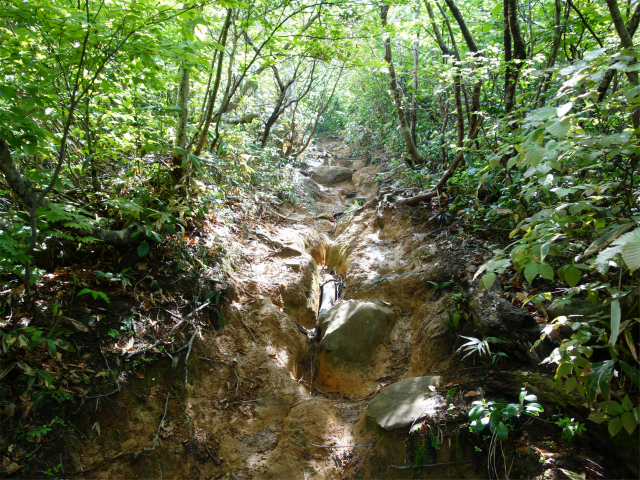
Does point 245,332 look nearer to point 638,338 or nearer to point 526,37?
point 638,338

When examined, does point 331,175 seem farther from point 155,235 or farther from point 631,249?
point 631,249

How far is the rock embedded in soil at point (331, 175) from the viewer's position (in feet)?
42.4

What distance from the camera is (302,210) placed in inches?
374

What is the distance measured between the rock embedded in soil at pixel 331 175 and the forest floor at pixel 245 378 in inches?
278

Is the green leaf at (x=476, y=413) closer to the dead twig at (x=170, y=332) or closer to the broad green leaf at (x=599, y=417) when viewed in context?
the broad green leaf at (x=599, y=417)

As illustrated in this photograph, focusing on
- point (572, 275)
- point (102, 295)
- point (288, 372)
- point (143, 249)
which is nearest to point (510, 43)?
point (572, 275)

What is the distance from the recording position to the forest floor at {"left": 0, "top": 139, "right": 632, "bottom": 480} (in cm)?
272

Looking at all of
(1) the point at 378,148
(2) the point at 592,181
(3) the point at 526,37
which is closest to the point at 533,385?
(2) the point at 592,181

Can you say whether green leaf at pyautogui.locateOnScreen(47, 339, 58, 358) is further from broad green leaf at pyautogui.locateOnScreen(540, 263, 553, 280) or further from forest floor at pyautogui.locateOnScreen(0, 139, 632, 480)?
broad green leaf at pyautogui.locateOnScreen(540, 263, 553, 280)

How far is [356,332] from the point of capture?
16.7ft

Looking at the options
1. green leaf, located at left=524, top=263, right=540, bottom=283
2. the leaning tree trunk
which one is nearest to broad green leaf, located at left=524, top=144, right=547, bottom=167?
green leaf, located at left=524, top=263, right=540, bottom=283

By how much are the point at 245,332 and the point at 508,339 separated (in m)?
3.11

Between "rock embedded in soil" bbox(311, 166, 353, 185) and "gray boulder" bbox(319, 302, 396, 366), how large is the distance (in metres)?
8.14

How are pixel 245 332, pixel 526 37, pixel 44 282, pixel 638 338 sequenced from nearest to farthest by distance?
pixel 638 338 < pixel 44 282 < pixel 245 332 < pixel 526 37
